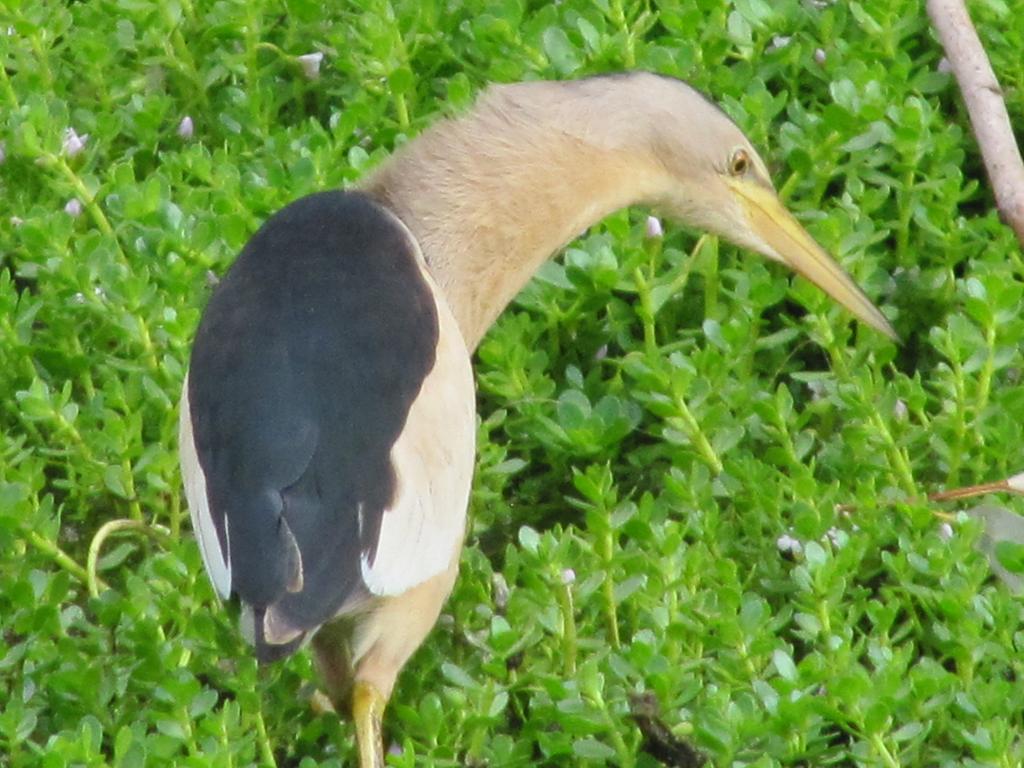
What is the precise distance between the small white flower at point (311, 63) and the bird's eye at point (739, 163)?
101cm

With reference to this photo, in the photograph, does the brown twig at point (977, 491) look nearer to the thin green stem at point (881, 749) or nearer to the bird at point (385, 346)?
the bird at point (385, 346)

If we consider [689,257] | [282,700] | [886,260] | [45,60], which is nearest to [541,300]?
[689,257]

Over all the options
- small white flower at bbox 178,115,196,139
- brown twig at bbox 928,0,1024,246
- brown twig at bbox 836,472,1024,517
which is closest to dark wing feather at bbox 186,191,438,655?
brown twig at bbox 836,472,1024,517

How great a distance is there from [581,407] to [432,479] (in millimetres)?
588

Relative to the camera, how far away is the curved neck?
3795 millimetres

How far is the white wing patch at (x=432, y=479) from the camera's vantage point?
3.17 meters

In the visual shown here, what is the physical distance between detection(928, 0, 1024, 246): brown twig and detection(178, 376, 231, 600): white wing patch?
1.65 meters

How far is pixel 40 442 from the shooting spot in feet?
12.9

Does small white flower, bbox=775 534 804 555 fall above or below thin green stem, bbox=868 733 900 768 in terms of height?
below

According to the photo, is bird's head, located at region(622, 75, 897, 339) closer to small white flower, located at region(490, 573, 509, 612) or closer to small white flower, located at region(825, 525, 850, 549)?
small white flower, located at region(825, 525, 850, 549)

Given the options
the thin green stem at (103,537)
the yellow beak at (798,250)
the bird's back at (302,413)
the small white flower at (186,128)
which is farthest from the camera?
the small white flower at (186,128)

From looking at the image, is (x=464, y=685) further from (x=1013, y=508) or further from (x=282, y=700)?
(x=1013, y=508)

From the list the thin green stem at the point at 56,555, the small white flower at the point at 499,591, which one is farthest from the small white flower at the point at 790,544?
the thin green stem at the point at 56,555

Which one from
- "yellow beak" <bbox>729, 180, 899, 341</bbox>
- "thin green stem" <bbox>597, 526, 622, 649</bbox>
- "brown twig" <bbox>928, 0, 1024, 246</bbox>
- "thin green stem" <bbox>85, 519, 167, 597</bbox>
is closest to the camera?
"thin green stem" <bbox>597, 526, 622, 649</bbox>
